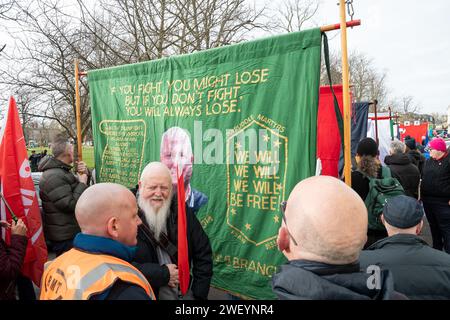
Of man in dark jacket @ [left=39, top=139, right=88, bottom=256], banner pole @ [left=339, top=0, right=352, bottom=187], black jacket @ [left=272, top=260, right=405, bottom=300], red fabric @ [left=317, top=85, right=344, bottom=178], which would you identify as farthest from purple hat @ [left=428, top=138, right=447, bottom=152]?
man in dark jacket @ [left=39, top=139, right=88, bottom=256]

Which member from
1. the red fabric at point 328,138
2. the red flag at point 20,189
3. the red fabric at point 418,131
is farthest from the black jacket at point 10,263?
the red fabric at point 418,131

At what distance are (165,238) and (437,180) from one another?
12.9ft

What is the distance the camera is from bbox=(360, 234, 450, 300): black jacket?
72.1 inches

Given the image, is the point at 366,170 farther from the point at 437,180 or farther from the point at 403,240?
the point at 437,180

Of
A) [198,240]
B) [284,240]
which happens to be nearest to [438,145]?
[198,240]

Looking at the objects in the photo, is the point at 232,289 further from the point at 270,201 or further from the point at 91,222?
the point at 91,222

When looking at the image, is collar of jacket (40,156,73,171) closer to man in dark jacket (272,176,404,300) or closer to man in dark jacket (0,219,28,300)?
man in dark jacket (0,219,28,300)

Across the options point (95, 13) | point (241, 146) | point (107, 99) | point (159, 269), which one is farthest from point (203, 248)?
point (95, 13)

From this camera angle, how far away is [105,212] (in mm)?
1675

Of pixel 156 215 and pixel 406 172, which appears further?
pixel 406 172

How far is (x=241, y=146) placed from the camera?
3.25m

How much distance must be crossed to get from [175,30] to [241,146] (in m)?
7.62

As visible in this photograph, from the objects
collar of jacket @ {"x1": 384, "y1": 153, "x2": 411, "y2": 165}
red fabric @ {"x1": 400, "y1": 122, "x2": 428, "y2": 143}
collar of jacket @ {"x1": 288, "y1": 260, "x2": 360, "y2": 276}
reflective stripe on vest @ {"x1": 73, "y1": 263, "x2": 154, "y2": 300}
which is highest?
red fabric @ {"x1": 400, "y1": 122, "x2": 428, "y2": 143}

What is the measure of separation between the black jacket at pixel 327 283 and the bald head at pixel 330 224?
33 mm
